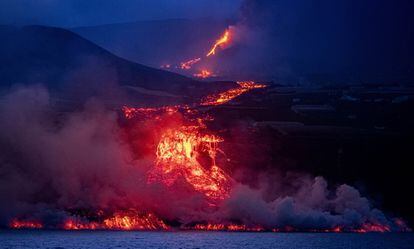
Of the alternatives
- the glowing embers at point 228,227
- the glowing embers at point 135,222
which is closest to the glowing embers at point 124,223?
the glowing embers at point 135,222

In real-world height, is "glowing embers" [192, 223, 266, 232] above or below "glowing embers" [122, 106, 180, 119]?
below

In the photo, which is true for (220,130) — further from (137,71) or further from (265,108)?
(137,71)

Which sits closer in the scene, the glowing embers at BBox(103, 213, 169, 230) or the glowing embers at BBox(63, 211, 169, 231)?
the glowing embers at BBox(63, 211, 169, 231)

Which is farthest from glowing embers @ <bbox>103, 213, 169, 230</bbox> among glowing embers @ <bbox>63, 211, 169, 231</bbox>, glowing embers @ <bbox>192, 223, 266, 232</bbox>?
glowing embers @ <bbox>192, 223, 266, 232</bbox>

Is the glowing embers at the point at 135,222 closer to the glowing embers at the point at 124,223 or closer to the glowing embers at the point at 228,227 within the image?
the glowing embers at the point at 124,223

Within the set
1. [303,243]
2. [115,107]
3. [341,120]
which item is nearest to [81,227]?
[115,107]

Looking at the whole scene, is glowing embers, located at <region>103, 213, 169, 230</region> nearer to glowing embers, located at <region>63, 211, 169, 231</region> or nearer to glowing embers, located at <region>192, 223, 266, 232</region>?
glowing embers, located at <region>63, 211, 169, 231</region>

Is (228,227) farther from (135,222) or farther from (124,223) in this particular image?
(124,223)
